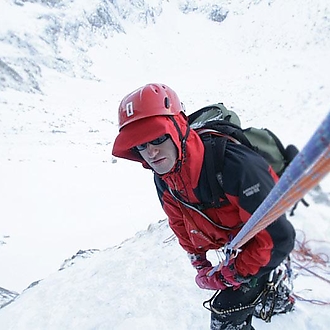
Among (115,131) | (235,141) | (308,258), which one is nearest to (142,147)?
(235,141)

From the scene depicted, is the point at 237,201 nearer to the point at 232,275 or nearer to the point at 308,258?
the point at 232,275

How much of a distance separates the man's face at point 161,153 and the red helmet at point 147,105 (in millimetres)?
165

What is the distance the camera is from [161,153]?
78.6 inches

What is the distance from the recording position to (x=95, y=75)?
25.9 meters

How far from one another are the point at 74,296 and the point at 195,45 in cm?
2924

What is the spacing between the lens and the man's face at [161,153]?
1.97 meters

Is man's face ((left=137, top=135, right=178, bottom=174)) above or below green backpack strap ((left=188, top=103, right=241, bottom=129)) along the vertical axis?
below

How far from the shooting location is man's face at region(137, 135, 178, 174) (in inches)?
77.6

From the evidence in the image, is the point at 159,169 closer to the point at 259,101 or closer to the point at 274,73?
→ the point at 259,101

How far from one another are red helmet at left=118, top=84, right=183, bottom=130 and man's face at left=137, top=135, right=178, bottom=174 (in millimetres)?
165

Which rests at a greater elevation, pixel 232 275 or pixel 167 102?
pixel 167 102

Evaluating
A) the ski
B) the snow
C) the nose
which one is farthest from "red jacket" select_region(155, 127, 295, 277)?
the snow

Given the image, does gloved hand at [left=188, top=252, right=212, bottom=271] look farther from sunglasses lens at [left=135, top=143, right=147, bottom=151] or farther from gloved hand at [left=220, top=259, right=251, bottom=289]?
sunglasses lens at [left=135, top=143, right=147, bottom=151]

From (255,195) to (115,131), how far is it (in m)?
15.7
